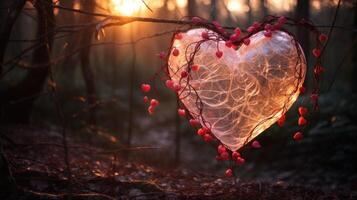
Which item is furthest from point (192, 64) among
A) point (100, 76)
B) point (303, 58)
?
point (100, 76)

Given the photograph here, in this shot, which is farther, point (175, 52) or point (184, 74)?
point (175, 52)

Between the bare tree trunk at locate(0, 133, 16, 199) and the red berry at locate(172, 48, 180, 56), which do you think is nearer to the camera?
the red berry at locate(172, 48, 180, 56)

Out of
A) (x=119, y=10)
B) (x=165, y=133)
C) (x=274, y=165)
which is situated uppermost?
(x=119, y=10)

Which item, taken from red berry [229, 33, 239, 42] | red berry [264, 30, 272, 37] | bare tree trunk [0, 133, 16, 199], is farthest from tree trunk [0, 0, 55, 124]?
red berry [264, 30, 272, 37]

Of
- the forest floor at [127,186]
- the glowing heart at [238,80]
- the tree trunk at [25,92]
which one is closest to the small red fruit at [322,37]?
the glowing heart at [238,80]

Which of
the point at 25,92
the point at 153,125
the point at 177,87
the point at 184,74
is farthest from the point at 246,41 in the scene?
the point at 153,125

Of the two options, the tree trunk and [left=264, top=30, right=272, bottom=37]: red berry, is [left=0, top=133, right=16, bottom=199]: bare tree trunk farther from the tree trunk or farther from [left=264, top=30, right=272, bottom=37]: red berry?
the tree trunk

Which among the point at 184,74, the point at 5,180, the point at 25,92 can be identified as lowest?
the point at 5,180

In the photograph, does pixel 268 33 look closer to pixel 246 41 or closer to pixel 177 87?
pixel 246 41

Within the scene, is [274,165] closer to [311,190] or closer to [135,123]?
[311,190]
